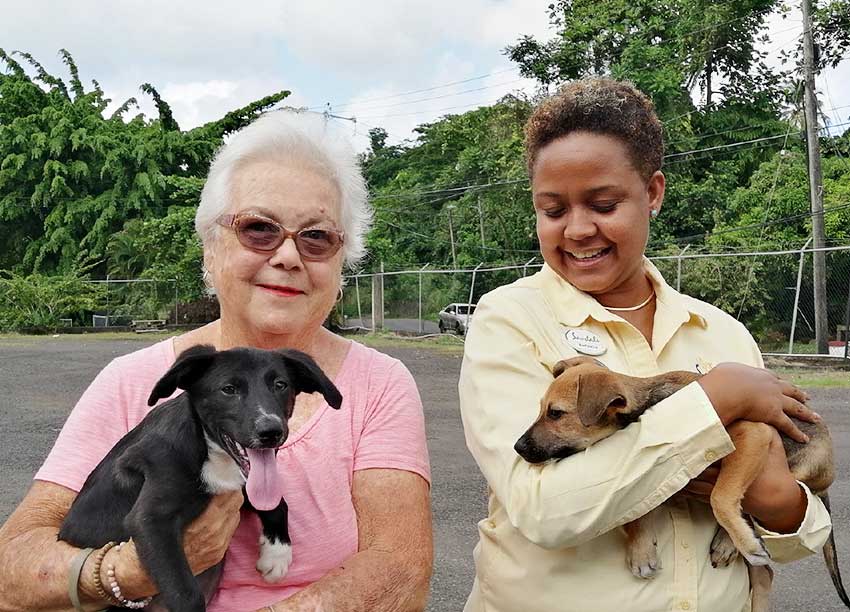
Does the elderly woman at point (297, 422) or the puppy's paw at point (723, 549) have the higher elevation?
the elderly woman at point (297, 422)

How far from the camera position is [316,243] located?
2584 millimetres

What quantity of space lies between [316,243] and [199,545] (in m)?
0.91

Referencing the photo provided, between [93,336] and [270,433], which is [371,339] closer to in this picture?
[93,336]

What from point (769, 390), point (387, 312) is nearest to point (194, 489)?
point (769, 390)

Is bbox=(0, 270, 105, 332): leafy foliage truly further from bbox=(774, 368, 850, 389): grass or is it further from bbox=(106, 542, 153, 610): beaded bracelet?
bbox=(106, 542, 153, 610): beaded bracelet

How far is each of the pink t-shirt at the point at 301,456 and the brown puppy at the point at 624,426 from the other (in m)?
0.55

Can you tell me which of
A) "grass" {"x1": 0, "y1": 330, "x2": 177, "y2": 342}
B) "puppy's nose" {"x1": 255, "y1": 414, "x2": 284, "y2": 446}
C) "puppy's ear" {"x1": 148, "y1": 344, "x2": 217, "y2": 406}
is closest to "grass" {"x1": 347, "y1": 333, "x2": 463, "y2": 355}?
"grass" {"x1": 0, "y1": 330, "x2": 177, "y2": 342}

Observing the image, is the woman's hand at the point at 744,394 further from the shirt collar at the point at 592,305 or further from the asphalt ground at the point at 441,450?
the asphalt ground at the point at 441,450

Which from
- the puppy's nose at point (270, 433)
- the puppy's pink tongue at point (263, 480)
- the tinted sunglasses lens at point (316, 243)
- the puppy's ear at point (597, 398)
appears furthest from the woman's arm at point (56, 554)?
the puppy's ear at point (597, 398)

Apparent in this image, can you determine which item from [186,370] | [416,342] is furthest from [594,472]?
[416,342]

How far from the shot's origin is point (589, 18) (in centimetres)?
3469

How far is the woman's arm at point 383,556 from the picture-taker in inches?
94.0

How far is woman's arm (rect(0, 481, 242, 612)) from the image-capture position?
7.06 ft

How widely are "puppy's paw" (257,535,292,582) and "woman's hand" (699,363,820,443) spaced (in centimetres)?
119
